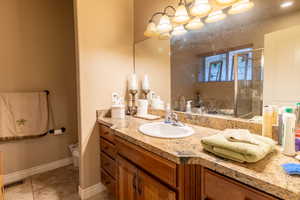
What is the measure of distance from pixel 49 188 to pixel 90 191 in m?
0.54

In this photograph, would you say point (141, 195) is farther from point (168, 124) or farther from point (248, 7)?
point (248, 7)

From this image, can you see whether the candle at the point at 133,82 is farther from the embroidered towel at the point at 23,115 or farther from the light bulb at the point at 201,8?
the embroidered towel at the point at 23,115

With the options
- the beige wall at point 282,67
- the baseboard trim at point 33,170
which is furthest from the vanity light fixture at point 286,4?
the baseboard trim at point 33,170

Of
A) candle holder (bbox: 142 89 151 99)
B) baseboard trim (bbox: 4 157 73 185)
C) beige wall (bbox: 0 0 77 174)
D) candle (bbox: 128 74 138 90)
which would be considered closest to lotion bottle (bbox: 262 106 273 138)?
candle holder (bbox: 142 89 151 99)

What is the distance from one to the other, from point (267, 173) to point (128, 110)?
5.13 feet

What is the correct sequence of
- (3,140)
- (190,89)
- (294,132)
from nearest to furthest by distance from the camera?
(294,132)
(190,89)
(3,140)

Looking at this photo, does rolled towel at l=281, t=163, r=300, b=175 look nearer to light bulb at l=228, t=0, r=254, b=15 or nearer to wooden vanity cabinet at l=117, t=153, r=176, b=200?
wooden vanity cabinet at l=117, t=153, r=176, b=200

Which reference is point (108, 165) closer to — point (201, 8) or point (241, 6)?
point (201, 8)

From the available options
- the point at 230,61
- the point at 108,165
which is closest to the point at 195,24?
the point at 230,61

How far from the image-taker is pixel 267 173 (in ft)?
1.97

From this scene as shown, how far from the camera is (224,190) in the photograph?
678 millimetres

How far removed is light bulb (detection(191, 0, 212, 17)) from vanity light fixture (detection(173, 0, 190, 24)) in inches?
4.1

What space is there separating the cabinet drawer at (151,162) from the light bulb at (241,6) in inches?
Answer: 44.8

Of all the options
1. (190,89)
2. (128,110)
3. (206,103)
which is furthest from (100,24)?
(206,103)
